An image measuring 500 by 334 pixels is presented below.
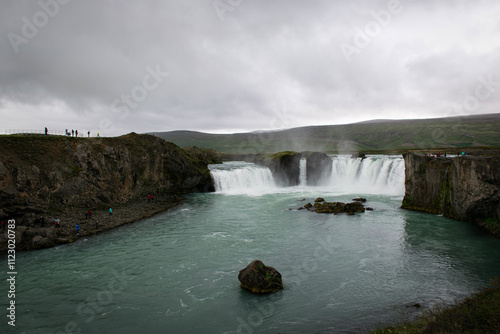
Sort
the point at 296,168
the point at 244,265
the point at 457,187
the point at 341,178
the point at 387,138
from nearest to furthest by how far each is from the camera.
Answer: the point at 244,265, the point at 457,187, the point at 341,178, the point at 296,168, the point at 387,138

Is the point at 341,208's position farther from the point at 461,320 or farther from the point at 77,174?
the point at 77,174

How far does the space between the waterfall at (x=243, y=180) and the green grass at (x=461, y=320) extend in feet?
138

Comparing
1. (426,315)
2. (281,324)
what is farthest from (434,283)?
(281,324)

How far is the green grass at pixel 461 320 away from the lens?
1004 cm

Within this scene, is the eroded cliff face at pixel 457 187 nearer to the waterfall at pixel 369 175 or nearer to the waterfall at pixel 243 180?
the waterfall at pixel 369 175

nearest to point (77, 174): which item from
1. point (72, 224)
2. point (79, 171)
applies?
point (79, 171)

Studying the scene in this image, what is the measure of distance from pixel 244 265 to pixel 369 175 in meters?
39.7

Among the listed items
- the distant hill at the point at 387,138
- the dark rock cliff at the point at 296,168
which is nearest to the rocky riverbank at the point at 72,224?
the dark rock cliff at the point at 296,168

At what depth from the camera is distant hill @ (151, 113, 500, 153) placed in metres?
121

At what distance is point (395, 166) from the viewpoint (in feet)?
153

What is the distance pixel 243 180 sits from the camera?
5741cm

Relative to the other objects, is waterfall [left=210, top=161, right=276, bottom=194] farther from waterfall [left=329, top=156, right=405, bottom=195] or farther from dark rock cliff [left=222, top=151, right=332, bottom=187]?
waterfall [left=329, top=156, right=405, bottom=195]

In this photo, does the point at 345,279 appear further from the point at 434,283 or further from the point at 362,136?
the point at 362,136

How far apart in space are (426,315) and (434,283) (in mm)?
4708
